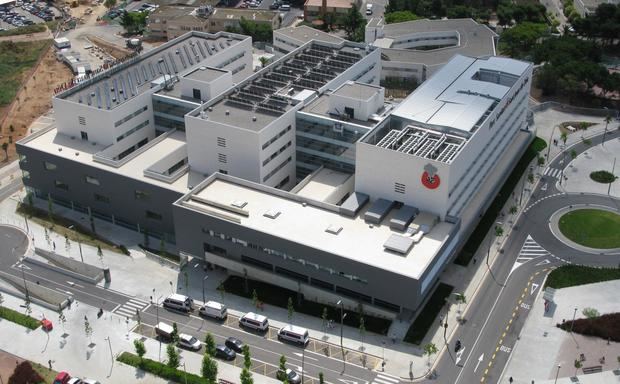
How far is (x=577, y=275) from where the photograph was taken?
408ft

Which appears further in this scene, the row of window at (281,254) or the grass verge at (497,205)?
the grass verge at (497,205)

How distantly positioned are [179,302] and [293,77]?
202 feet

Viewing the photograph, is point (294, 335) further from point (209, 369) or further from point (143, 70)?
point (143, 70)

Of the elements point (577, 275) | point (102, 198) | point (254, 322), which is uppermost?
point (102, 198)

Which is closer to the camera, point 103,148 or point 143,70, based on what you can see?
point 103,148

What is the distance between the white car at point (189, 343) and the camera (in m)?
108

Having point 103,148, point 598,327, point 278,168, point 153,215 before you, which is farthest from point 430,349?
point 103,148

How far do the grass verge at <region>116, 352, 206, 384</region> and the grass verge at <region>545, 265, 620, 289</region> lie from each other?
62.2 metres

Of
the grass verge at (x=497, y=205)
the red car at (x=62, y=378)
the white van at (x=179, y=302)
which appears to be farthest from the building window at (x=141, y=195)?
the grass verge at (x=497, y=205)

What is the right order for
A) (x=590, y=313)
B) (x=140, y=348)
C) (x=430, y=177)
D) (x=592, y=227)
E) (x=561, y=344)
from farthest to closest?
1. (x=592, y=227)
2. (x=430, y=177)
3. (x=590, y=313)
4. (x=561, y=344)
5. (x=140, y=348)

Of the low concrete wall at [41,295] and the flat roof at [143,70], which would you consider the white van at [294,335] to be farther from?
the flat roof at [143,70]

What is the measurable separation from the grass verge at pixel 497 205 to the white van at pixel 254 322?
3789 cm

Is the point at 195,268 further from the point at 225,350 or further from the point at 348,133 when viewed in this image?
the point at 348,133

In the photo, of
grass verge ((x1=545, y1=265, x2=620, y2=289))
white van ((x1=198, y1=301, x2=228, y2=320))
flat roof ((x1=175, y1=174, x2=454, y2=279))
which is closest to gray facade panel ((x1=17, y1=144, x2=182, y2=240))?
flat roof ((x1=175, y1=174, x2=454, y2=279))
